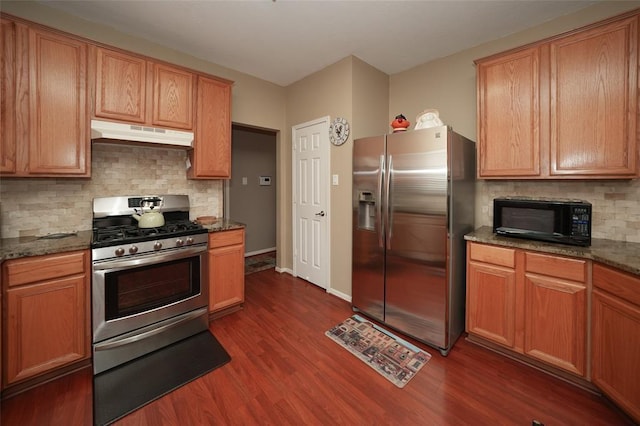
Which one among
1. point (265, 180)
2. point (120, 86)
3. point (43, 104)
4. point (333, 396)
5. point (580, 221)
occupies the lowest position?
point (333, 396)

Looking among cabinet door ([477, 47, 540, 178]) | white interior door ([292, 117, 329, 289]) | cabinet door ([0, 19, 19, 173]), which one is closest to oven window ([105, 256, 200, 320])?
cabinet door ([0, 19, 19, 173])

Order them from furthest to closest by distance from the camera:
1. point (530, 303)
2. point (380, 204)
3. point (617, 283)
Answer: point (380, 204)
point (530, 303)
point (617, 283)

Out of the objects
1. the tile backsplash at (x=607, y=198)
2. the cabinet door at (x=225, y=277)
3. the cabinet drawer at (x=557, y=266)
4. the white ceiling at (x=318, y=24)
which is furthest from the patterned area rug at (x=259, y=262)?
the tile backsplash at (x=607, y=198)

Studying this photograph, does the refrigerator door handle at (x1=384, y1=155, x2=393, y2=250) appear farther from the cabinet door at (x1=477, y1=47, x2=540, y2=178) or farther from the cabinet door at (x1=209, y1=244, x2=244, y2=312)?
the cabinet door at (x1=209, y1=244, x2=244, y2=312)

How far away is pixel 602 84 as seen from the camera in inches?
71.2

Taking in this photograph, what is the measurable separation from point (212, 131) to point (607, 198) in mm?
3562

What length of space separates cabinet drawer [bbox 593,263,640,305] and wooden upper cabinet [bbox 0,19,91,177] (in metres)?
3.70

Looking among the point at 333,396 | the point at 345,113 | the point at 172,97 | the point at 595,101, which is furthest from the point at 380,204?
the point at 172,97

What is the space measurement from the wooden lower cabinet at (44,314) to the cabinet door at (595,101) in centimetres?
364

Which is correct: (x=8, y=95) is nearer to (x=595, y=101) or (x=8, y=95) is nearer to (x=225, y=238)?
(x=225, y=238)

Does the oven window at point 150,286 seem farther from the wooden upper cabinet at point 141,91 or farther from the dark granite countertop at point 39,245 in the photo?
the wooden upper cabinet at point 141,91

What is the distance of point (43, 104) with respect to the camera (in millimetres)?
1902

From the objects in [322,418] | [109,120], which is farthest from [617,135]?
[109,120]

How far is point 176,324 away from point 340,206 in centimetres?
199
